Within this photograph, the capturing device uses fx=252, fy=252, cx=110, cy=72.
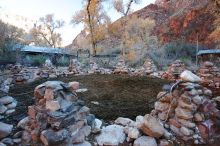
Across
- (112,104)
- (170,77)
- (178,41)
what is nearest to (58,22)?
(178,41)

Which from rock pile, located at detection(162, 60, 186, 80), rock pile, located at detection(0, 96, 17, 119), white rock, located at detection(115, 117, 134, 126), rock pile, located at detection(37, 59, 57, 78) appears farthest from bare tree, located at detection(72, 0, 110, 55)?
white rock, located at detection(115, 117, 134, 126)

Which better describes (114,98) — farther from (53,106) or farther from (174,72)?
(174,72)

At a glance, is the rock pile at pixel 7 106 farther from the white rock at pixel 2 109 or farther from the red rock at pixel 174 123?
the red rock at pixel 174 123

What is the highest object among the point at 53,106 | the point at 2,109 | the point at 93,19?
the point at 93,19

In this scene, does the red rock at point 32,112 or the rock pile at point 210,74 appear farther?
the rock pile at point 210,74

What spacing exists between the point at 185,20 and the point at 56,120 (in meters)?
8.10

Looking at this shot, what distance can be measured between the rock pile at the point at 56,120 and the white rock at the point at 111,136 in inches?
7.7

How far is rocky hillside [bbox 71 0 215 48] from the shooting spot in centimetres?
785

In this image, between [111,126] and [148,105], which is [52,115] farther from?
[148,105]

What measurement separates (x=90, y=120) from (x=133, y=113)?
3.38 ft

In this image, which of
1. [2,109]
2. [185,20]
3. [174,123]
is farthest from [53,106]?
[185,20]

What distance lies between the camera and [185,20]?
32.4ft

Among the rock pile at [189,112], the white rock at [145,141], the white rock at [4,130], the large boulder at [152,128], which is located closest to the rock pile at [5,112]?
the white rock at [4,130]

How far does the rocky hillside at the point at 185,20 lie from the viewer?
7.85 metres
